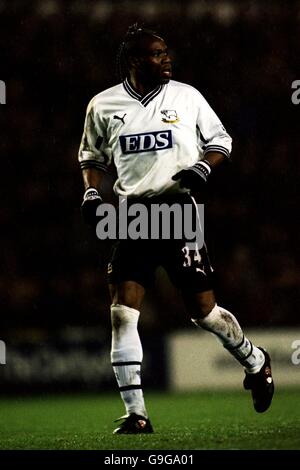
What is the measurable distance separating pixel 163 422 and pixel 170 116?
2449 mm

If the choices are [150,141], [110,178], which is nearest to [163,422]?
[150,141]

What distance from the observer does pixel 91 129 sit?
6141 millimetres

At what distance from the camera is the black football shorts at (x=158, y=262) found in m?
5.78

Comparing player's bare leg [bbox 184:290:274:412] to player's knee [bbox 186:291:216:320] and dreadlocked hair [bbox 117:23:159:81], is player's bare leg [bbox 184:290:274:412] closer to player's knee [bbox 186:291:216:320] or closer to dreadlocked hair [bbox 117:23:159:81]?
player's knee [bbox 186:291:216:320]

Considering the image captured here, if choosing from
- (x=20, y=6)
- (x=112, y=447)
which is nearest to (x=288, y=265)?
(x=20, y=6)

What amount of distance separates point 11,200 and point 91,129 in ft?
29.1

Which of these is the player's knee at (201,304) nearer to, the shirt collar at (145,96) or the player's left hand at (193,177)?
the player's left hand at (193,177)

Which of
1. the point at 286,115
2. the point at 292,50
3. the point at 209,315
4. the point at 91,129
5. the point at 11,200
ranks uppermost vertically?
the point at 292,50

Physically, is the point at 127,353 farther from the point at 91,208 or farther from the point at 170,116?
the point at 170,116

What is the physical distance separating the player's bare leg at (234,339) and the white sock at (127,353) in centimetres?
42

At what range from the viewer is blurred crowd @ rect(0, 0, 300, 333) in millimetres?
14023
